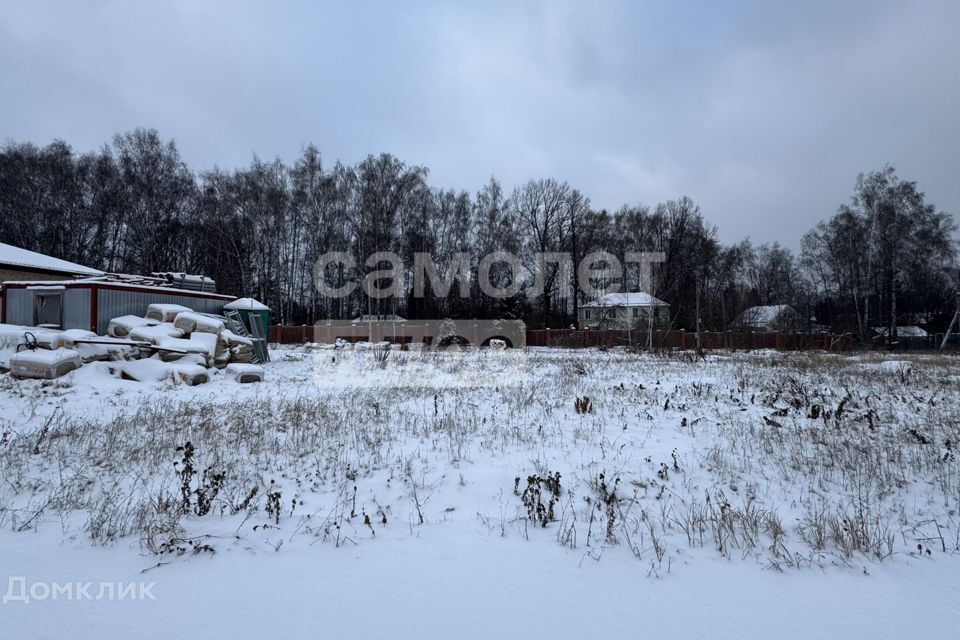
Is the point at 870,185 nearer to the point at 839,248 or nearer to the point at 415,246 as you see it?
the point at 839,248

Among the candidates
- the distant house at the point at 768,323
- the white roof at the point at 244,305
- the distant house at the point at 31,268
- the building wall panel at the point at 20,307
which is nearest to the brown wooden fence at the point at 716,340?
the distant house at the point at 768,323

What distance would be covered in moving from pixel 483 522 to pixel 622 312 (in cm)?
3486

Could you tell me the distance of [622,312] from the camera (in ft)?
118

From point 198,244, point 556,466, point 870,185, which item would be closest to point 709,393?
point 556,466

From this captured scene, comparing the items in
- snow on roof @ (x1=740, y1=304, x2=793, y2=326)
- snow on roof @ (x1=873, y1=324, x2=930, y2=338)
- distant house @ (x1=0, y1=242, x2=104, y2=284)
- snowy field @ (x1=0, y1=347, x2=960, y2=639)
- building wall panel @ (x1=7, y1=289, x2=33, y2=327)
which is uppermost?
distant house @ (x1=0, y1=242, x2=104, y2=284)

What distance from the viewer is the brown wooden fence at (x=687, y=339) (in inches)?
1105

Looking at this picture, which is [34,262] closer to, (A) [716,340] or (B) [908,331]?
(A) [716,340]

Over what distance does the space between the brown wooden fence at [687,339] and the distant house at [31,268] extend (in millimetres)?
10418

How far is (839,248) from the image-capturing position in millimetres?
35000

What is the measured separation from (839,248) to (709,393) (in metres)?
37.3

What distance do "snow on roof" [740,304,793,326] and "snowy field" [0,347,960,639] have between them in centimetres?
3118

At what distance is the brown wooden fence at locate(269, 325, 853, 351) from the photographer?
28.1 m

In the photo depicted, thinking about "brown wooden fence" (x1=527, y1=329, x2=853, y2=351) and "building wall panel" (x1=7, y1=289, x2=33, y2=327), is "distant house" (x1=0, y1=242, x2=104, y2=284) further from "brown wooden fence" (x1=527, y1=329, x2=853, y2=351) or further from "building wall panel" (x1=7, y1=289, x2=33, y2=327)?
"brown wooden fence" (x1=527, y1=329, x2=853, y2=351)

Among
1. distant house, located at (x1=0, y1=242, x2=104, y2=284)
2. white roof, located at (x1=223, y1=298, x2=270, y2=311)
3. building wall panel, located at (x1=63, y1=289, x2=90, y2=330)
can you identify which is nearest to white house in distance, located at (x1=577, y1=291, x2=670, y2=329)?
white roof, located at (x1=223, y1=298, x2=270, y2=311)
